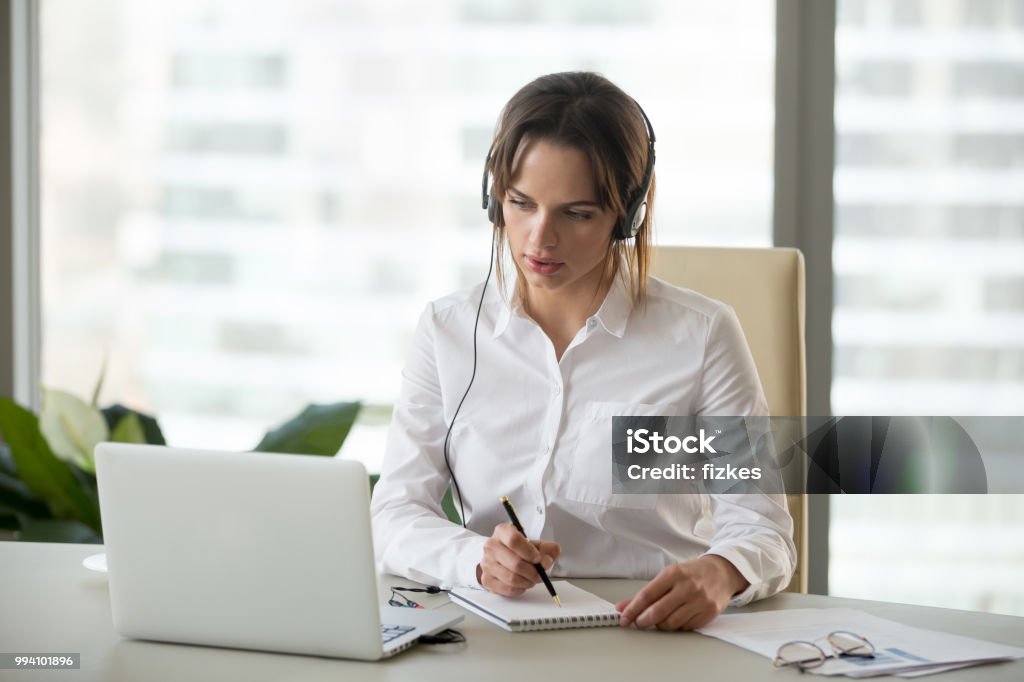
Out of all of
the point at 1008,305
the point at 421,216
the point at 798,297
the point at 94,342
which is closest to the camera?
the point at 798,297

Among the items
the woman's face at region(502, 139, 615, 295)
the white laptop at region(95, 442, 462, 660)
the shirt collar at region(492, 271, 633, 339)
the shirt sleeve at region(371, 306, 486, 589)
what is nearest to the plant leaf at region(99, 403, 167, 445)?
the shirt sleeve at region(371, 306, 486, 589)

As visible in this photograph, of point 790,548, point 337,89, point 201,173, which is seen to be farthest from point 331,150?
point 790,548

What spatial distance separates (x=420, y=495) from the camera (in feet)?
4.89

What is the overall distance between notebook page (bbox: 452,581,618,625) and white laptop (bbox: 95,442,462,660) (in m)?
0.10

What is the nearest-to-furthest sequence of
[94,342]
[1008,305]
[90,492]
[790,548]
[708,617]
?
[708,617] < [790,548] < [90,492] < [1008,305] < [94,342]

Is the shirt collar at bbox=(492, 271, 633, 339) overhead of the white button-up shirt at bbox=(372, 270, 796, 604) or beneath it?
overhead

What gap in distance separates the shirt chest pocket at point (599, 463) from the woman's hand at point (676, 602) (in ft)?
1.15

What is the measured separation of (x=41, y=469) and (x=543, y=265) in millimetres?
1174

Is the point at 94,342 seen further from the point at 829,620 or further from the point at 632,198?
the point at 829,620

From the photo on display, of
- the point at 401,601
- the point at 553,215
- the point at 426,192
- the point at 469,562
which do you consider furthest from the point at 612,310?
the point at 426,192

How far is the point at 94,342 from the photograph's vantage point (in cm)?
267

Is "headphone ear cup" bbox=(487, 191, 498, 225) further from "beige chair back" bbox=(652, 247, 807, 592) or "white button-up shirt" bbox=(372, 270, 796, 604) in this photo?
"beige chair back" bbox=(652, 247, 807, 592)

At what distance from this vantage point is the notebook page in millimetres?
1083

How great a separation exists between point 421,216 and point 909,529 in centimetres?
135
